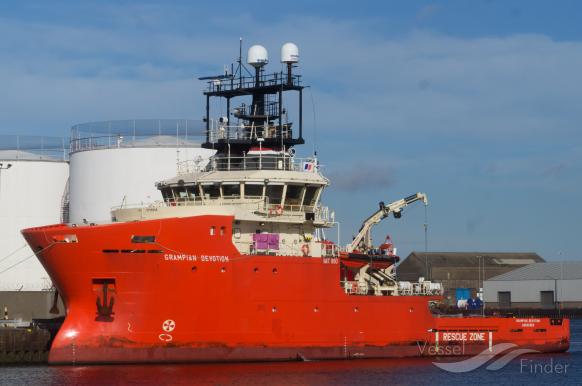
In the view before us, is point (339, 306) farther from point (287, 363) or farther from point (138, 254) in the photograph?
point (138, 254)

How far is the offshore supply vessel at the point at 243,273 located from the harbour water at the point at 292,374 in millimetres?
654

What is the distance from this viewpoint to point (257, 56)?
4531cm

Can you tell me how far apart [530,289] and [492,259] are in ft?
69.7

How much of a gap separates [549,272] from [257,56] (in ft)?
234

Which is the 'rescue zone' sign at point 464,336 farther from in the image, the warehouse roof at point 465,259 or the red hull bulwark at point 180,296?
the warehouse roof at point 465,259

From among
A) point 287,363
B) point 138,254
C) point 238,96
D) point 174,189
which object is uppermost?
point 238,96

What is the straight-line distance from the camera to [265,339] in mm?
40375

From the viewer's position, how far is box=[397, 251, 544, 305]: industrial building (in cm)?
12201

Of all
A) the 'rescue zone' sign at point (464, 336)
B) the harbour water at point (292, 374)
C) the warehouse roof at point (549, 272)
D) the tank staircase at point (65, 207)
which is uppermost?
the tank staircase at point (65, 207)

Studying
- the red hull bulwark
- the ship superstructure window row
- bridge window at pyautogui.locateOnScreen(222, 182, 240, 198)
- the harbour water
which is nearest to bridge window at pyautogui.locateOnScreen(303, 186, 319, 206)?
the ship superstructure window row

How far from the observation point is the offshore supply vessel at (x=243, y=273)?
38438 mm

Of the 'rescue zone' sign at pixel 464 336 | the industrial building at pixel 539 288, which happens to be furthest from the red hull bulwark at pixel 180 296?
the industrial building at pixel 539 288

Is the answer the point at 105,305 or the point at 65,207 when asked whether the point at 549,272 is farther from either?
the point at 105,305

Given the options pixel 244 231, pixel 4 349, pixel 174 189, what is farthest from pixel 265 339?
pixel 4 349
